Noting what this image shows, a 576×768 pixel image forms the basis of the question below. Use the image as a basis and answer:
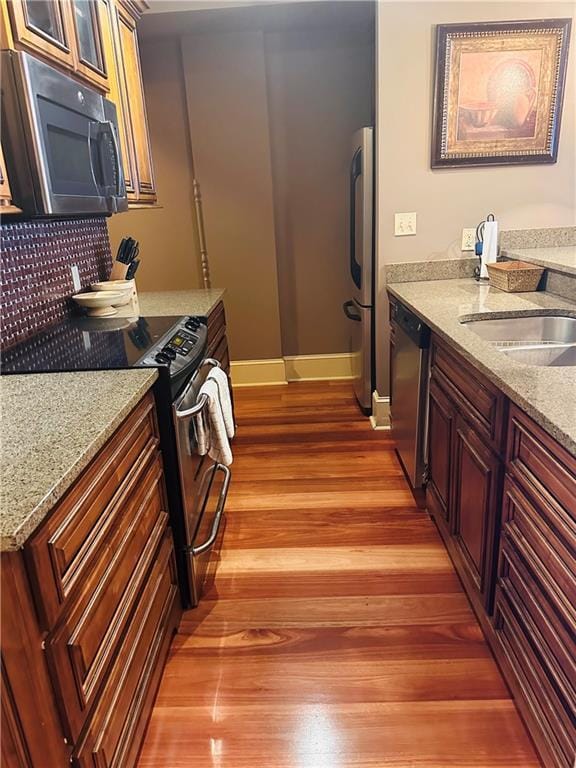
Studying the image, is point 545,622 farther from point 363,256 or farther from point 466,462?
point 363,256

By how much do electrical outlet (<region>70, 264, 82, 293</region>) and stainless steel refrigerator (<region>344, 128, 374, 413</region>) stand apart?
59.8 inches

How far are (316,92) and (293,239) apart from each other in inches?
39.0

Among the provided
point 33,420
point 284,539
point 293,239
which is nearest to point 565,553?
point 33,420

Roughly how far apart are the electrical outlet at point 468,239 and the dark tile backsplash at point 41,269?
192 centimetres

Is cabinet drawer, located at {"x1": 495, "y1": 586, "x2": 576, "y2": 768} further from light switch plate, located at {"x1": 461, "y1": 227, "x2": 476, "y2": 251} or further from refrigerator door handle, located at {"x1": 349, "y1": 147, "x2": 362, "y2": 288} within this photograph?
refrigerator door handle, located at {"x1": 349, "y1": 147, "x2": 362, "y2": 288}

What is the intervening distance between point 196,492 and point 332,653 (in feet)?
2.26

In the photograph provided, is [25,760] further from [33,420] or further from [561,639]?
[561,639]

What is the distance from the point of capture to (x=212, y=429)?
1.89 meters

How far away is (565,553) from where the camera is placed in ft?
3.48

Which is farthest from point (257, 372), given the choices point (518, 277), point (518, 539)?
Answer: point (518, 539)

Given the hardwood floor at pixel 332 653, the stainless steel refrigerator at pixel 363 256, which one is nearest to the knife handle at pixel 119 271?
the hardwood floor at pixel 332 653

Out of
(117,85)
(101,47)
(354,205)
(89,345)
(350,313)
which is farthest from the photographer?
(350,313)

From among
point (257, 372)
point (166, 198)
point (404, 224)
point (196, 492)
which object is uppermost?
point (166, 198)

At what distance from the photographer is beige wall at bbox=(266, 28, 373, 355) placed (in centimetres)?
351
